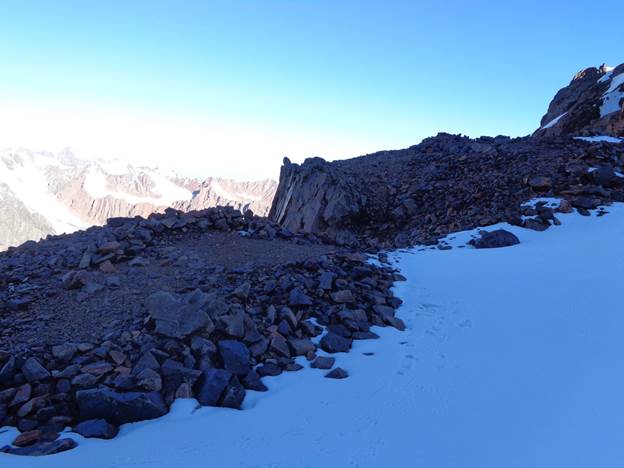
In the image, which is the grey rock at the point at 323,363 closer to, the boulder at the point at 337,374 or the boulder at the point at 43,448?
the boulder at the point at 337,374

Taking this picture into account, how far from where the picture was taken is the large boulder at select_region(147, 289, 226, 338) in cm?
618

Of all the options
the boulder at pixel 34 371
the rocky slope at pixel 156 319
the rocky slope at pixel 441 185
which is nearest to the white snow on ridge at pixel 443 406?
the rocky slope at pixel 156 319

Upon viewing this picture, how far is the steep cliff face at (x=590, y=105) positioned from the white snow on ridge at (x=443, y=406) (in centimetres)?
3073

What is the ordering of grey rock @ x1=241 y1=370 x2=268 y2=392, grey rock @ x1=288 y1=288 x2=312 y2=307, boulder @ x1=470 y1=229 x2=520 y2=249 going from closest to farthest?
grey rock @ x1=241 y1=370 x2=268 y2=392 < grey rock @ x1=288 y1=288 x2=312 y2=307 < boulder @ x1=470 y1=229 x2=520 y2=249

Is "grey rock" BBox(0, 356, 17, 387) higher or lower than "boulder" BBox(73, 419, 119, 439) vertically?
higher

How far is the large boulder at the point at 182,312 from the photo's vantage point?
6184mm

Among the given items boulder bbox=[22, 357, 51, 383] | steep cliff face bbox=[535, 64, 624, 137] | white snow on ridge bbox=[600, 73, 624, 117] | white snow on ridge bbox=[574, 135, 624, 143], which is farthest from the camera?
white snow on ridge bbox=[600, 73, 624, 117]

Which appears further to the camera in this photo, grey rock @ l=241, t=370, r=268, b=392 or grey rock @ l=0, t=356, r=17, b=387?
grey rock @ l=241, t=370, r=268, b=392

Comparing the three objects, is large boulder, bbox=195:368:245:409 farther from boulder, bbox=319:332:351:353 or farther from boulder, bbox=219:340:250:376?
boulder, bbox=319:332:351:353

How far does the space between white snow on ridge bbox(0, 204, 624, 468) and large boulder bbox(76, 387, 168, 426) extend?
0.47ft

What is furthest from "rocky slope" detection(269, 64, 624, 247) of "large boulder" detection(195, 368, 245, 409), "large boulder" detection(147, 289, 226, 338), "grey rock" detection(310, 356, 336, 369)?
"large boulder" detection(195, 368, 245, 409)

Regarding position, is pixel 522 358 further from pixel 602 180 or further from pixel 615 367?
pixel 602 180

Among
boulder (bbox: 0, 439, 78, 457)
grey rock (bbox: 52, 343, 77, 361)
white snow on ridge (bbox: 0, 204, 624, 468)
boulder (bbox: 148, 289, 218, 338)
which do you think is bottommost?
boulder (bbox: 0, 439, 78, 457)

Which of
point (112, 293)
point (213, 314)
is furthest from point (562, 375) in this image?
point (112, 293)
